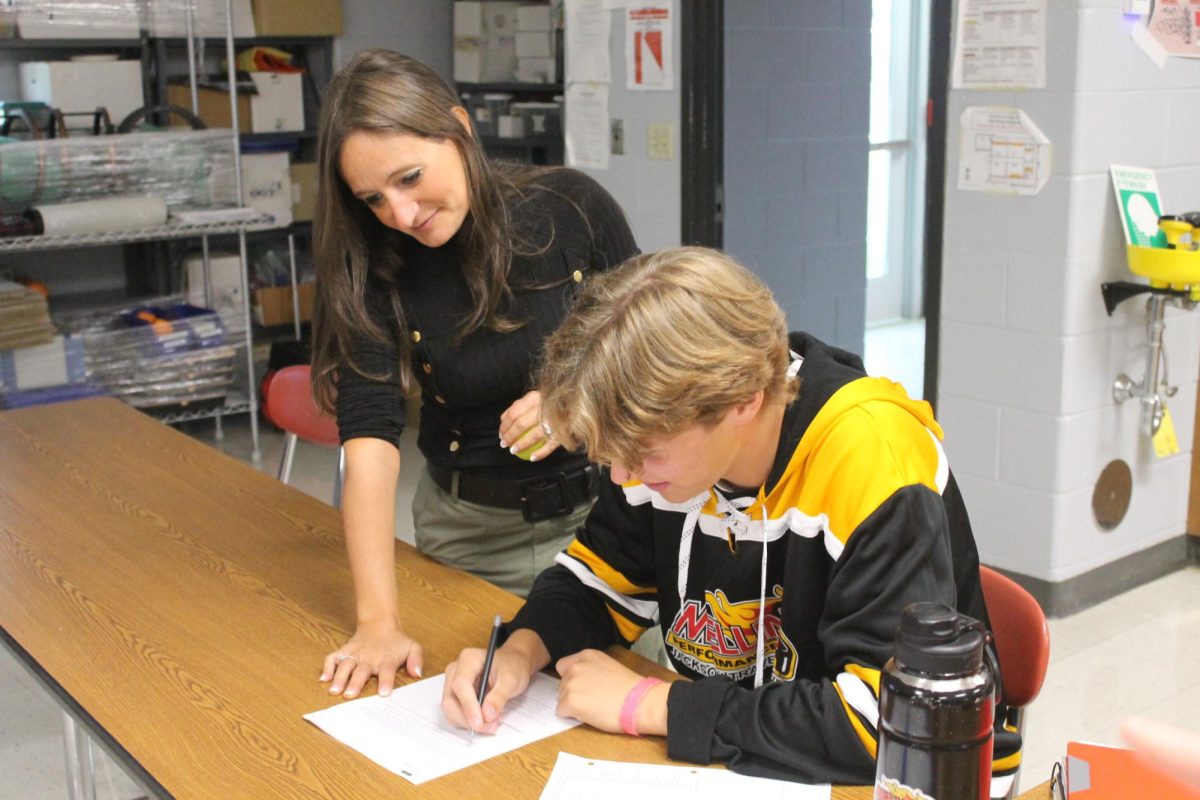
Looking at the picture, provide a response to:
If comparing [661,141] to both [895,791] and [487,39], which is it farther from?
[895,791]

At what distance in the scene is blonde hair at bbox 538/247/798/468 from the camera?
118 centimetres

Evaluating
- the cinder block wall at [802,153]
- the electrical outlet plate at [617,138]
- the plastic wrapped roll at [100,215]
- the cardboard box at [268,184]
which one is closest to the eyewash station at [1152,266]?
the cinder block wall at [802,153]

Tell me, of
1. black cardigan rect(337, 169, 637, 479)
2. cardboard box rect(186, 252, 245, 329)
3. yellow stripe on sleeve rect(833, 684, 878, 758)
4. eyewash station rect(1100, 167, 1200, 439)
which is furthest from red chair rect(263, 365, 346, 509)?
cardboard box rect(186, 252, 245, 329)

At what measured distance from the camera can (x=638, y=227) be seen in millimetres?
4094

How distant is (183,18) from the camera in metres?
4.63

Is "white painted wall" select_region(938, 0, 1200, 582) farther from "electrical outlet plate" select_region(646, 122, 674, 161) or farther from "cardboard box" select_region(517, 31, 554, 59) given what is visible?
"cardboard box" select_region(517, 31, 554, 59)

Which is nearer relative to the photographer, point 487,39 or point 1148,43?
point 1148,43

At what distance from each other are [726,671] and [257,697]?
0.53 metres

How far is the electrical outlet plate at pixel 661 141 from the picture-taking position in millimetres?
3920

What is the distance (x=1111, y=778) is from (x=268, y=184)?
176 inches

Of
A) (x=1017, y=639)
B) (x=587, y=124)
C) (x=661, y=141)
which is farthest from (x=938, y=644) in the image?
(x=587, y=124)

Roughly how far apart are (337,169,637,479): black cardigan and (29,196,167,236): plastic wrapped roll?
2.71 metres

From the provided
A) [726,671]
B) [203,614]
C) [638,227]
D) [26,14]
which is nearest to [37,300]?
[26,14]

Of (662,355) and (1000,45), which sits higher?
(1000,45)
